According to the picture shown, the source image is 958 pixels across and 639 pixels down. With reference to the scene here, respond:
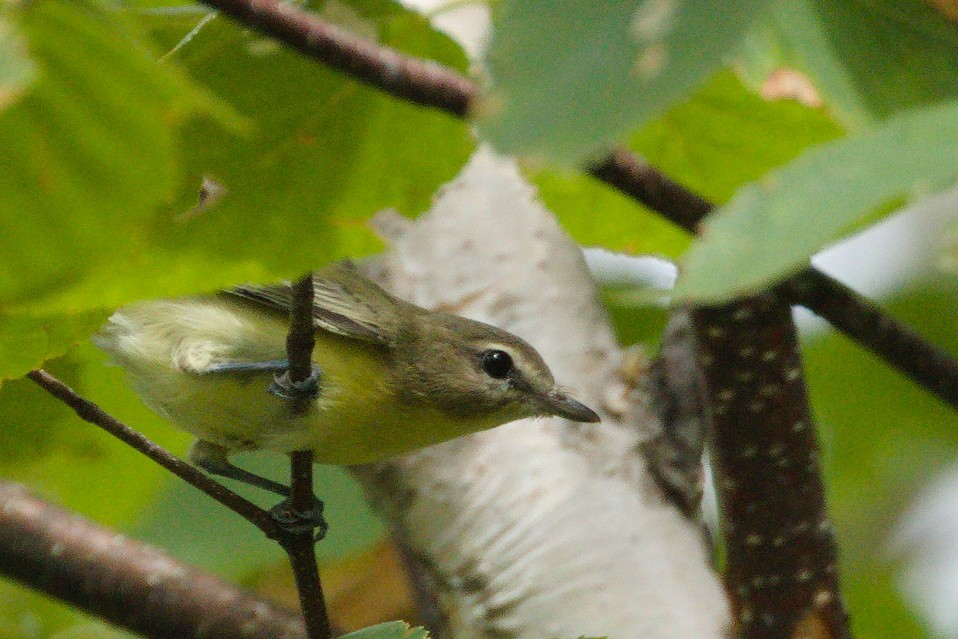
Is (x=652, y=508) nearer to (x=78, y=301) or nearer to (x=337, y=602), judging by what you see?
(x=337, y=602)

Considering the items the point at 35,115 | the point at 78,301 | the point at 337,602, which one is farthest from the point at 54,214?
the point at 337,602

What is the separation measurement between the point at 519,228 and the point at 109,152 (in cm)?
378

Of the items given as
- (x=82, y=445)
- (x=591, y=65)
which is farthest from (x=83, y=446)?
(x=591, y=65)

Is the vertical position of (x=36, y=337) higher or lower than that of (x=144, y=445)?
higher

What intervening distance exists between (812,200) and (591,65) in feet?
0.97

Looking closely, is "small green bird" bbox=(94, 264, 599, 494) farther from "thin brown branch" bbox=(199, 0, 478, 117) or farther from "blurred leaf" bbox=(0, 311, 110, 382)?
"thin brown branch" bbox=(199, 0, 478, 117)

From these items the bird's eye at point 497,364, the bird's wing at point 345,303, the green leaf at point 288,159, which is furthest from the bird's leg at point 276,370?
the green leaf at point 288,159

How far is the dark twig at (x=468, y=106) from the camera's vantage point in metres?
1.96

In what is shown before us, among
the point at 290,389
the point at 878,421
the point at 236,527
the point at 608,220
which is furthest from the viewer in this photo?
the point at 878,421

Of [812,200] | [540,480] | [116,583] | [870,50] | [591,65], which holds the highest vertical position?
[540,480]

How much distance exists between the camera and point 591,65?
128 centimetres

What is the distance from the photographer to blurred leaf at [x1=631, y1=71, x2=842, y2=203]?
3070mm

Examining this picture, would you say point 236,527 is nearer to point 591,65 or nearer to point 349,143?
point 349,143

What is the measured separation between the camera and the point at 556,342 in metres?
4.85
